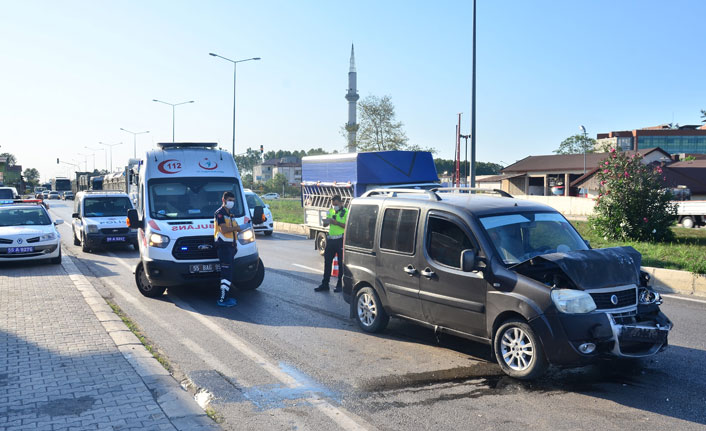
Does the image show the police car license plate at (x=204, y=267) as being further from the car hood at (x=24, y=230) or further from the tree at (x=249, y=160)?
the tree at (x=249, y=160)

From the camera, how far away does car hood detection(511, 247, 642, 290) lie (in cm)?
571

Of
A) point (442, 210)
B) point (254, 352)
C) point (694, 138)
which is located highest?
point (694, 138)

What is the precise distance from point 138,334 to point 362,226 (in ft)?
10.7

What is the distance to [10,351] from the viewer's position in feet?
22.3

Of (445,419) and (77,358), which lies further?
(77,358)

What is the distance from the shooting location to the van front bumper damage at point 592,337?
5504 millimetres

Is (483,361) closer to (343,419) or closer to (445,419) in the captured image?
(445,419)

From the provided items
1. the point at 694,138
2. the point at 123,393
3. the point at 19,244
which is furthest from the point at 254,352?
the point at 694,138

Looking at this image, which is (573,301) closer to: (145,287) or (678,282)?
(678,282)

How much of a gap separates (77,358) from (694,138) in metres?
121

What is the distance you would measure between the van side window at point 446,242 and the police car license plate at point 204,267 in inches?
185

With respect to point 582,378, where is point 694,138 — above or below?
above

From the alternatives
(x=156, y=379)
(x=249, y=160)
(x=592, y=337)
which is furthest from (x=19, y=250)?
(x=249, y=160)

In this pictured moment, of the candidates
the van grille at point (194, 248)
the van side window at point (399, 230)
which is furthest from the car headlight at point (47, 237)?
the van side window at point (399, 230)
